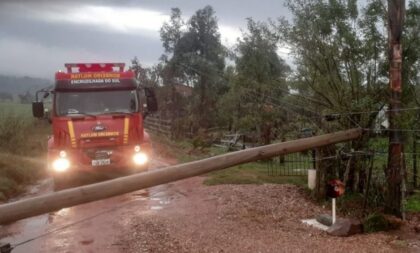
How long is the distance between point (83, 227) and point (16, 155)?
33.5ft

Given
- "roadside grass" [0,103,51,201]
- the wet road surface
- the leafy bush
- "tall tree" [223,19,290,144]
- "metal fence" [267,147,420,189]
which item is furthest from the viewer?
"tall tree" [223,19,290,144]

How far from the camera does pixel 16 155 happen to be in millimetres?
17922

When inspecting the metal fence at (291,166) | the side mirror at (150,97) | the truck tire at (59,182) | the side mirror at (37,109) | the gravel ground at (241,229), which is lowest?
the gravel ground at (241,229)

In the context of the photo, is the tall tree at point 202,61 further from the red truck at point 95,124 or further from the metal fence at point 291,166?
the red truck at point 95,124

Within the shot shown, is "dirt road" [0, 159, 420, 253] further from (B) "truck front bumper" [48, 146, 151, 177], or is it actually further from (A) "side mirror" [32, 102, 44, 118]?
(A) "side mirror" [32, 102, 44, 118]

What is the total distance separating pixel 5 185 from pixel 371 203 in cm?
928

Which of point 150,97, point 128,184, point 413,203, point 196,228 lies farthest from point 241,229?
point 150,97

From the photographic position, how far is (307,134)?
440 inches

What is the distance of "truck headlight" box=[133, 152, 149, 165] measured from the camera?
39.5 ft

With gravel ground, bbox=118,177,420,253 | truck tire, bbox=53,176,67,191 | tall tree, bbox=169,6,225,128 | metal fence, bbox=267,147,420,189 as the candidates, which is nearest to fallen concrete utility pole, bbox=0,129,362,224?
gravel ground, bbox=118,177,420,253

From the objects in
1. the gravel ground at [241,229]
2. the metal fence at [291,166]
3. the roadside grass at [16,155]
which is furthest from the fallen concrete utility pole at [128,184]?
the roadside grass at [16,155]

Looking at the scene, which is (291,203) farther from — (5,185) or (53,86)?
(5,185)

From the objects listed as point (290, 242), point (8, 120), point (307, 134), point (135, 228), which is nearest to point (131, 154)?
point (135, 228)

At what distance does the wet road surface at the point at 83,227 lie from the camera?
25.7ft
